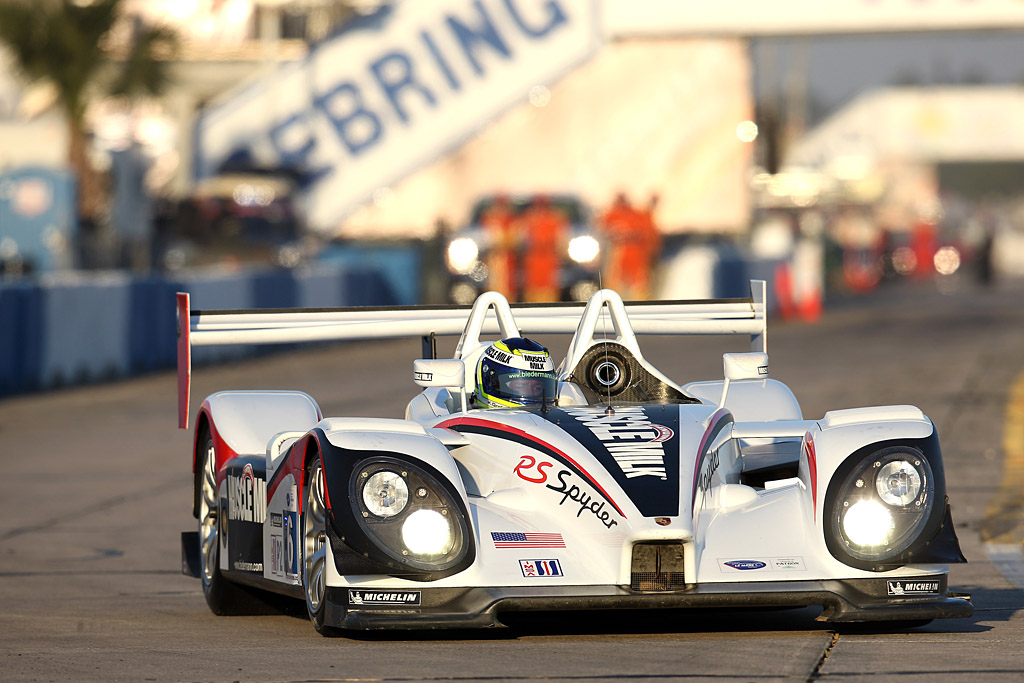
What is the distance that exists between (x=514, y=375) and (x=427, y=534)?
1168mm

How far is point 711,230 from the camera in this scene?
39.3 meters

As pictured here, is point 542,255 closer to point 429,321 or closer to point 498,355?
point 429,321

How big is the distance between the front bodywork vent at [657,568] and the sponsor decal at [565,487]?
0.14 meters

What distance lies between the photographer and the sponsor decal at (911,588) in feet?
21.7

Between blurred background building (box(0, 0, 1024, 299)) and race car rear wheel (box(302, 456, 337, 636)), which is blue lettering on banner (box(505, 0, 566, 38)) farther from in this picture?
race car rear wheel (box(302, 456, 337, 636))

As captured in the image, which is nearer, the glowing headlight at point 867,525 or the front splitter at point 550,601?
the front splitter at point 550,601

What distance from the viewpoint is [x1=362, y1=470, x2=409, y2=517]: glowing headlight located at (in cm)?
655

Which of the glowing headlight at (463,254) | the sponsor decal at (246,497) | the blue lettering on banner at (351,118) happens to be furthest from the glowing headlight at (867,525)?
the blue lettering on banner at (351,118)

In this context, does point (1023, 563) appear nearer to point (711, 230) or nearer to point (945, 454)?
point (945, 454)

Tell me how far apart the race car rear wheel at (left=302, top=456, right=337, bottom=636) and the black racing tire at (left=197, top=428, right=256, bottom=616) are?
109 cm

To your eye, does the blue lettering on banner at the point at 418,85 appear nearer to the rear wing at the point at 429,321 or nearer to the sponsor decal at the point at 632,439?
the rear wing at the point at 429,321

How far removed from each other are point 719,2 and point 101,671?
98.9 feet

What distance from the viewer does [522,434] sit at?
693cm

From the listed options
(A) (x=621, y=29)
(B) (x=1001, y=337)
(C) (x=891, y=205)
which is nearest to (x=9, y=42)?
(A) (x=621, y=29)
